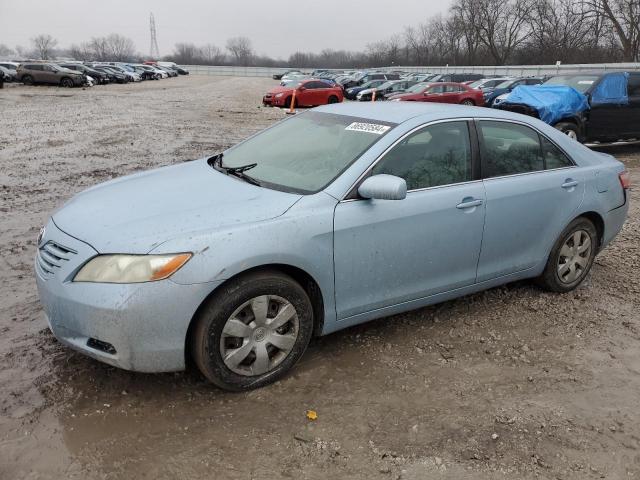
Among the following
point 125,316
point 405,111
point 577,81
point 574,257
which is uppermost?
point 405,111

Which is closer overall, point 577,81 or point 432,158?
point 432,158

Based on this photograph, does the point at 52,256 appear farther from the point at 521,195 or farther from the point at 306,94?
the point at 306,94

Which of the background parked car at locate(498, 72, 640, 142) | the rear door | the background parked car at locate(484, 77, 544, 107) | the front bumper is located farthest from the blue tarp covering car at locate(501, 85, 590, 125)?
the background parked car at locate(484, 77, 544, 107)

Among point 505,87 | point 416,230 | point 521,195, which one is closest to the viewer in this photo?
point 416,230

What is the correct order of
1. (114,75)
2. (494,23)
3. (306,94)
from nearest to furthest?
1. (306,94)
2. (114,75)
3. (494,23)

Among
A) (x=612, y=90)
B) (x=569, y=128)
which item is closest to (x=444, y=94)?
(x=612, y=90)

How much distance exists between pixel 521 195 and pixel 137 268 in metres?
2.70

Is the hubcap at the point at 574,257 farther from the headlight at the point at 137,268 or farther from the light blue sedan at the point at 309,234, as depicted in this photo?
the headlight at the point at 137,268

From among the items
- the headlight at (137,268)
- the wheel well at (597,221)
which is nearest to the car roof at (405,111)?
the wheel well at (597,221)

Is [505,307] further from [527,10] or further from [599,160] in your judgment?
[527,10]

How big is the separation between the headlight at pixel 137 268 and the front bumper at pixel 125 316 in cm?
3

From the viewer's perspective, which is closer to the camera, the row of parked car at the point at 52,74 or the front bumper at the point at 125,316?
the front bumper at the point at 125,316

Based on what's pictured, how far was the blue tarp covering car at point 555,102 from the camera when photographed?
11094mm

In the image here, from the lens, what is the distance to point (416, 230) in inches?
135
